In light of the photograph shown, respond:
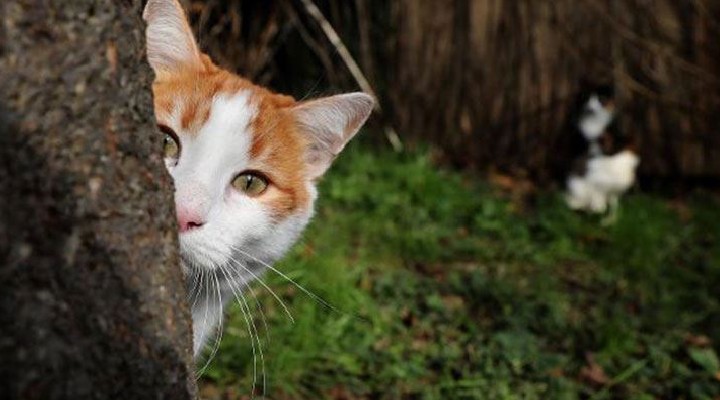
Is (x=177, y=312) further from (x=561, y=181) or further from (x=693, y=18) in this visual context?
(x=693, y=18)

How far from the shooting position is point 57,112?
4.63 ft

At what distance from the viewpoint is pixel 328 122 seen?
2.64 m

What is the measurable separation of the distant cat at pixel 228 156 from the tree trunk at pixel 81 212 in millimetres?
496

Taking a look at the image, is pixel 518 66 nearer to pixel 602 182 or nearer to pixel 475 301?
pixel 602 182

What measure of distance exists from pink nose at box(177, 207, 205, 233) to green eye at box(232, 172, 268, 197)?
0.24m

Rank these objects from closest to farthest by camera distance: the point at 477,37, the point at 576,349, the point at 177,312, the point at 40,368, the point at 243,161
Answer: the point at 40,368
the point at 177,312
the point at 243,161
the point at 576,349
the point at 477,37

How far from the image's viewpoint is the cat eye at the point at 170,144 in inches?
84.1

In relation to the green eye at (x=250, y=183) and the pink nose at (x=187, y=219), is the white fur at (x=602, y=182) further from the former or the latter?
the pink nose at (x=187, y=219)

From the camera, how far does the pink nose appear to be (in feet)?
6.61

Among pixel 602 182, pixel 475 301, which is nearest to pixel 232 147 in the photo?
pixel 475 301

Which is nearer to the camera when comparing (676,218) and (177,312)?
(177,312)

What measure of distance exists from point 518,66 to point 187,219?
15.8 ft

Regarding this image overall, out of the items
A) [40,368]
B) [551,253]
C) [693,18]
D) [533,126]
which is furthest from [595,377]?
[693,18]

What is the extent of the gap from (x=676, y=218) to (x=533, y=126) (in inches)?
50.9
